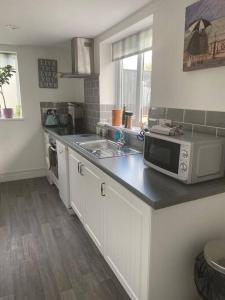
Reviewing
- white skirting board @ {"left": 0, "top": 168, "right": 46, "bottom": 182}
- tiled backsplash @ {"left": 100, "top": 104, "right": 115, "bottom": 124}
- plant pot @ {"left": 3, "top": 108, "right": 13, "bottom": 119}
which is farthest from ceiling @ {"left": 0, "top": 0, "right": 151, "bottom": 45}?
white skirting board @ {"left": 0, "top": 168, "right": 46, "bottom": 182}

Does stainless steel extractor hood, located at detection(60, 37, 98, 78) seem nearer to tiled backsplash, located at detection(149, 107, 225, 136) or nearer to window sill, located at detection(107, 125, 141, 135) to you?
window sill, located at detection(107, 125, 141, 135)

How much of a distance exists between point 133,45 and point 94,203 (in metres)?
1.72

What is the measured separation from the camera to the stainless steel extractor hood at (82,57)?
298 centimetres

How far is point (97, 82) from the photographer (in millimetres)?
3092

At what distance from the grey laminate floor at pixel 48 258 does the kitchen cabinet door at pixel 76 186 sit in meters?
0.22

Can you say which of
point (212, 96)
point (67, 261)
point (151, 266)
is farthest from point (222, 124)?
point (67, 261)

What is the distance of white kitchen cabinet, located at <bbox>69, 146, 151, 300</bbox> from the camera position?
1.27 metres

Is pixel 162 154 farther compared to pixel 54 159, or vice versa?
pixel 54 159

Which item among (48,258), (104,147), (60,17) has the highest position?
(60,17)

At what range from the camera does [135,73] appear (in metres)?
2.70

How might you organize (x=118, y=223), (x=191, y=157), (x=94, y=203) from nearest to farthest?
1. (x=191, y=157)
2. (x=118, y=223)
3. (x=94, y=203)

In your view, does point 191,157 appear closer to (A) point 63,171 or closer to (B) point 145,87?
(B) point 145,87

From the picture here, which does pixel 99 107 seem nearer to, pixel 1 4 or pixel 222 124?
pixel 1 4

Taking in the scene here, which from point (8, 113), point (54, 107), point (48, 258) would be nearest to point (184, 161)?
point (48, 258)
